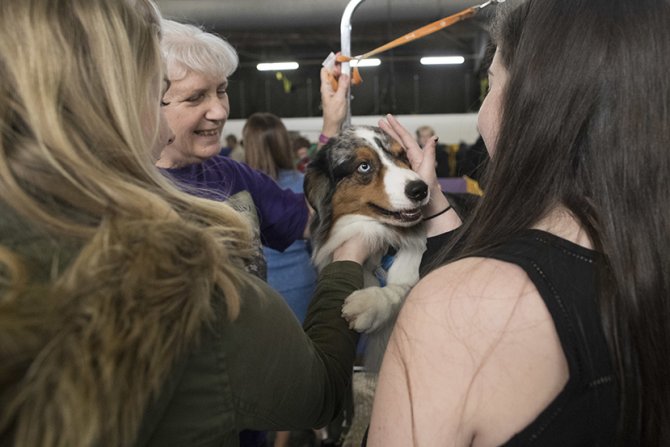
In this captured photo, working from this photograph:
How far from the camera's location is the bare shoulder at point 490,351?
2.83 ft

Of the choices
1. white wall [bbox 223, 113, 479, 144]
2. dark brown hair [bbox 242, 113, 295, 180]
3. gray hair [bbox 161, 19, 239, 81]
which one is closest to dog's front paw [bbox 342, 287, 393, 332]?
gray hair [bbox 161, 19, 239, 81]

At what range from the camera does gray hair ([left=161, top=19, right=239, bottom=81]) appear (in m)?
1.80

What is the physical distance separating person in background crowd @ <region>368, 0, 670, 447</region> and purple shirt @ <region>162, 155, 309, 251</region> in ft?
2.91

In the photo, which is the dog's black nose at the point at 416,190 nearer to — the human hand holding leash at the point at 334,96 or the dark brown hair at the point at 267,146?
the human hand holding leash at the point at 334,96

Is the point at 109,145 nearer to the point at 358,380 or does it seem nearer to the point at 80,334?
the point at 80,334

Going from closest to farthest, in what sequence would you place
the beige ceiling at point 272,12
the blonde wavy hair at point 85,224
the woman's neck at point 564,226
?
1. the blonde wavy hair at point 85,224
2. the woman's neck at point 564,226
3. the beige ceiling at point 272,12

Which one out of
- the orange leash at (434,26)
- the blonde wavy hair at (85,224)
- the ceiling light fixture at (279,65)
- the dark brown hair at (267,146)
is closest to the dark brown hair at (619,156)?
the blonde wavy hair at (85,224)

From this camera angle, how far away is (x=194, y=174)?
1832 millimetres

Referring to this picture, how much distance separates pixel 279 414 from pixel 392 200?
124cm

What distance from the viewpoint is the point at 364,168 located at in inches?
87.5

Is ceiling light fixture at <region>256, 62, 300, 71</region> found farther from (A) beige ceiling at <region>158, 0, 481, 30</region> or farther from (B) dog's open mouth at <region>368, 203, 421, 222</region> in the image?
(B) dog's open mouth at <region>368, 203, 421, 222</region>

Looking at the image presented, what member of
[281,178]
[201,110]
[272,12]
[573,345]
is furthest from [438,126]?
[573,345]

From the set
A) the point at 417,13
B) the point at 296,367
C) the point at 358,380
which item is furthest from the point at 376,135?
the point at 417,13

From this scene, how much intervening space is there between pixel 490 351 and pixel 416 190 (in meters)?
1.11
